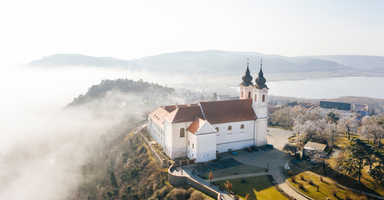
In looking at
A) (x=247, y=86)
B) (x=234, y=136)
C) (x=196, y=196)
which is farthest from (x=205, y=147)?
(x=247, y=86)

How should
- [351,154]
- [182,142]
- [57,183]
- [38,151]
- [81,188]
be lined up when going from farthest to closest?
1. [38,151]
2. [57,183]
3. [81,188]
4. [182,142]
5. [351,154]

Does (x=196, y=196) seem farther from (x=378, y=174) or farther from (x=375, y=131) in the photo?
(x=375, y=131)

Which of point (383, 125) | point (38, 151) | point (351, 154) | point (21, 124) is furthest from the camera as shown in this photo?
point (21, 124)

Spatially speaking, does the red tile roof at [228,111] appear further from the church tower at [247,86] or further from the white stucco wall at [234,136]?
the church tower at [247,86]

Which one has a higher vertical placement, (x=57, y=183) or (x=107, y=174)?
(x=107, y=174)

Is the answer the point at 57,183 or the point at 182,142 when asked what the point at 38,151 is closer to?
the point at 57,183

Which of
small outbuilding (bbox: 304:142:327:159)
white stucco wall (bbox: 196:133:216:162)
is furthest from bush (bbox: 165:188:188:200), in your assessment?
small outbuilding (bbox: 304:142:327:159)

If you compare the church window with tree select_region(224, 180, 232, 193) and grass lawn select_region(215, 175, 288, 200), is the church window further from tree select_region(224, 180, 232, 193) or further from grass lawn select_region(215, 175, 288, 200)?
tree select_region(224, 180, 232, 193)

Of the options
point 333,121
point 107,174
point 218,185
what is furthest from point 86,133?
point 333,121
